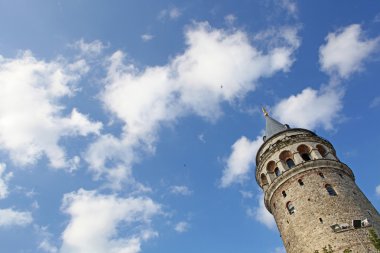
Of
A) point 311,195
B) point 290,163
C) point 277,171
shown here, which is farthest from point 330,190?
point 277,171

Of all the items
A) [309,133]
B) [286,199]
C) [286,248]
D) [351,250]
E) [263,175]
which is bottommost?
[351,250]

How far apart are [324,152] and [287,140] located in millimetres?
3511

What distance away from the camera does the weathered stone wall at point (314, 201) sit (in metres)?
28.1

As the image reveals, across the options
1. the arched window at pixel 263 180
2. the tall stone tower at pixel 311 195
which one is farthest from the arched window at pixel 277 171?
the arched window at pixel 263 180

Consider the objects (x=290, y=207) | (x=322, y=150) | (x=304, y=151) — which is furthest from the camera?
(x=322, y=150)

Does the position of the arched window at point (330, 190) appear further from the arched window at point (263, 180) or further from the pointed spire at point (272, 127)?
the pointed spire at point (272, 127)

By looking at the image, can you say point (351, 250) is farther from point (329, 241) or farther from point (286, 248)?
point (286, 248)

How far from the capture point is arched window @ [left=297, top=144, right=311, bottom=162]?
116 ft

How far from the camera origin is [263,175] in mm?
36469

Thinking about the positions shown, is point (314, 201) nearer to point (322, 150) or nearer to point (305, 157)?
point (305, 157)

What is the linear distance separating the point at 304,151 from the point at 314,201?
6242 millimetres

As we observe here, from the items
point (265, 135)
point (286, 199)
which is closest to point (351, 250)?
point (286, 199)

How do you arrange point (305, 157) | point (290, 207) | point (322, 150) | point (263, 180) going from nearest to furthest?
point (290, 207), point (305, 157), point (322, 150), point (263, 180)

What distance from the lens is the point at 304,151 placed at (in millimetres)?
35500
